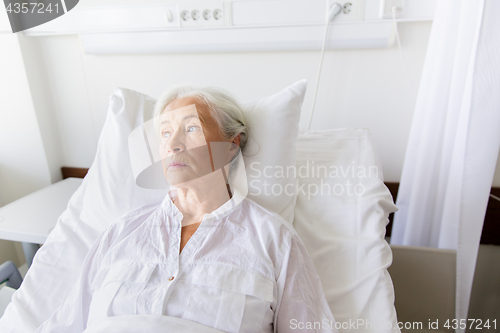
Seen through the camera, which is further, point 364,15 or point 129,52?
point 129,52

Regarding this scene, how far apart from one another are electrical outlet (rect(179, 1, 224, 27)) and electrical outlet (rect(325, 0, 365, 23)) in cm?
43

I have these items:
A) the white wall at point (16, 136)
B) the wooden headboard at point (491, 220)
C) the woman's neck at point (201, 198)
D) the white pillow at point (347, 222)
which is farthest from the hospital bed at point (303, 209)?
the white wall at point (16, 136)

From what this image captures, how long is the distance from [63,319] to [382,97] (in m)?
1.34

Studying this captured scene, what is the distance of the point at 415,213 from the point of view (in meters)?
1.17

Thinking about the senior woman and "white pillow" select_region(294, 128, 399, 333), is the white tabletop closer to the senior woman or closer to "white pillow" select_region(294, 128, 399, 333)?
the senior woman

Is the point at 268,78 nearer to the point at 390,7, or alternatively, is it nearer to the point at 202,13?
the point at 202,13

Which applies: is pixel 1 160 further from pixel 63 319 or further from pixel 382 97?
pixel 382 97

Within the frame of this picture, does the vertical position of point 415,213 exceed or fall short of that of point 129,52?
it falls short

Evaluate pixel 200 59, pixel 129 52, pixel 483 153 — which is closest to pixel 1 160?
pixel 129 52

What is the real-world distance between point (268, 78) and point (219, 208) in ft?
2.27

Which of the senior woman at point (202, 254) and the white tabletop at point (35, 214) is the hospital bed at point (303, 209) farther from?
the white tabletop at point (35, 214)

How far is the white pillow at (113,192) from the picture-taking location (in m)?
0.91

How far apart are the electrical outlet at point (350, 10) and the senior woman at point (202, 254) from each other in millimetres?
588

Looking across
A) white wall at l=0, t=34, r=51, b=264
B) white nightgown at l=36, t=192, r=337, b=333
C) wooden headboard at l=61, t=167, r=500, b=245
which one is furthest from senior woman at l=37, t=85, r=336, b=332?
white wall at l=0, t=34, r=51, b=264
